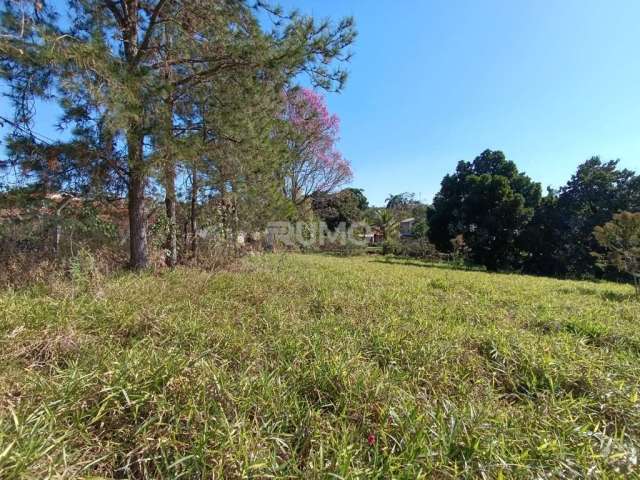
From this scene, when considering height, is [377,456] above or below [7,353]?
below

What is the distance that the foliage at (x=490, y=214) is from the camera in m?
17.2

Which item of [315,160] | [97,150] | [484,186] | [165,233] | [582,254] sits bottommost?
[582,254]

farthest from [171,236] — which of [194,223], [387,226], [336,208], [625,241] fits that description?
[387,226]

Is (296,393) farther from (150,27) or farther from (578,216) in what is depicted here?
(578,216)

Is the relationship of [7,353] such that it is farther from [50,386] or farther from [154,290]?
[154,290]

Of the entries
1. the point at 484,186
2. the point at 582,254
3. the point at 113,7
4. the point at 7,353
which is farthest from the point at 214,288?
the point at 582,254

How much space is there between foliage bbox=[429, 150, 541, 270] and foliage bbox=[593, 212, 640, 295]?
918 cm

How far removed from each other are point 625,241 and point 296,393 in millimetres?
10688

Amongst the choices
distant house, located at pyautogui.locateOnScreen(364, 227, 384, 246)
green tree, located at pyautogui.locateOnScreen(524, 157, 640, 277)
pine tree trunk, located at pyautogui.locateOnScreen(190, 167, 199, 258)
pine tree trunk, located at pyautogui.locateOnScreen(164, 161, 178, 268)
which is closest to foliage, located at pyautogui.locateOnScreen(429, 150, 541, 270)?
green tree, located at pyautogui.locateOnScreen(524, 157, 640, 277)

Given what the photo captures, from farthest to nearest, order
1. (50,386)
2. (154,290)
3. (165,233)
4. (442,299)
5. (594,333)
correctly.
Answer: (165,233) < (442,299) < (154,290) < (594,333) < (50,386)

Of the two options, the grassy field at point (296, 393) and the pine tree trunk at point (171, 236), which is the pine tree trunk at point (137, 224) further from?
the grassy field at point (296, 393)

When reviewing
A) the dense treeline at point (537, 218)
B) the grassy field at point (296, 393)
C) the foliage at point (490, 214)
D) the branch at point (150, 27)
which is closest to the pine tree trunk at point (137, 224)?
the grassy field at point (296, 393)

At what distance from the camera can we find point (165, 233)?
20.1 feet

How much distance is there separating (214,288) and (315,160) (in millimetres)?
14160
